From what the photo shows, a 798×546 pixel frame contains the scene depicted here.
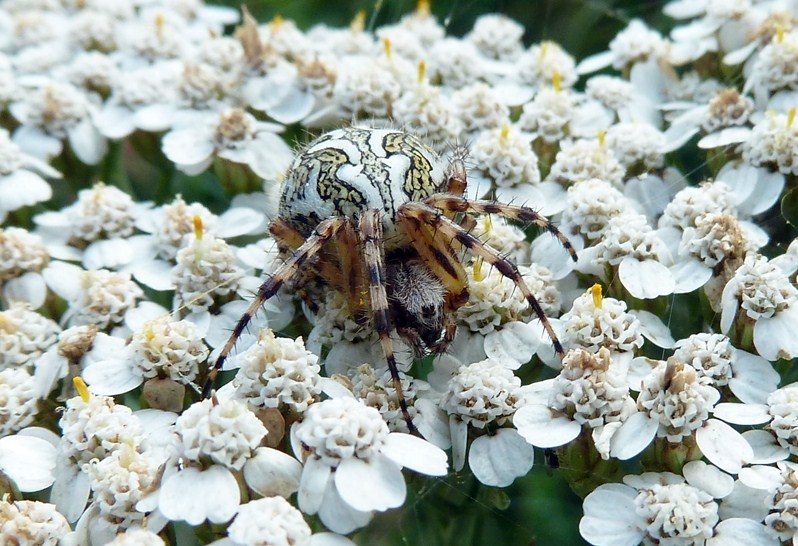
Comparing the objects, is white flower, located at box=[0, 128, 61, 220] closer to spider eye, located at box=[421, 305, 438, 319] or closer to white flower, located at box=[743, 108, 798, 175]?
spider eye, located at box=[421, 305, 438, 319]

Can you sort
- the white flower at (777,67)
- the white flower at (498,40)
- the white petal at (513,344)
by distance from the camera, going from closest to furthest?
the white petal at (513,344) < the white flower at (777,67) < the white flower at (498,40)

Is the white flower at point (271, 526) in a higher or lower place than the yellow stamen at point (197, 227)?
lower

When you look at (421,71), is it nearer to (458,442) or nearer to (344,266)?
(344,266)

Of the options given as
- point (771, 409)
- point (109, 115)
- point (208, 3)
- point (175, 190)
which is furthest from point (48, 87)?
point (771, 409)

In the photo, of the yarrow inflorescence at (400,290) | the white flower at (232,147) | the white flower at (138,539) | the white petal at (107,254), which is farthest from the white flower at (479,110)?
the white flower at (138,539)

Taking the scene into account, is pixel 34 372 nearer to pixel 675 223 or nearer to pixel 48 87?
pixel 48 87

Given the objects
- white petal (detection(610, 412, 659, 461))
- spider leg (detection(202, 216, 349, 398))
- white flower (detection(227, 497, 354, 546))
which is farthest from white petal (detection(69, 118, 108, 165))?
white petal (detection(610, 412, 659, 461))

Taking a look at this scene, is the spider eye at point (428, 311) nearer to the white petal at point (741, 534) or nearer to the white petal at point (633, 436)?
the white petal at point (633, 436)
